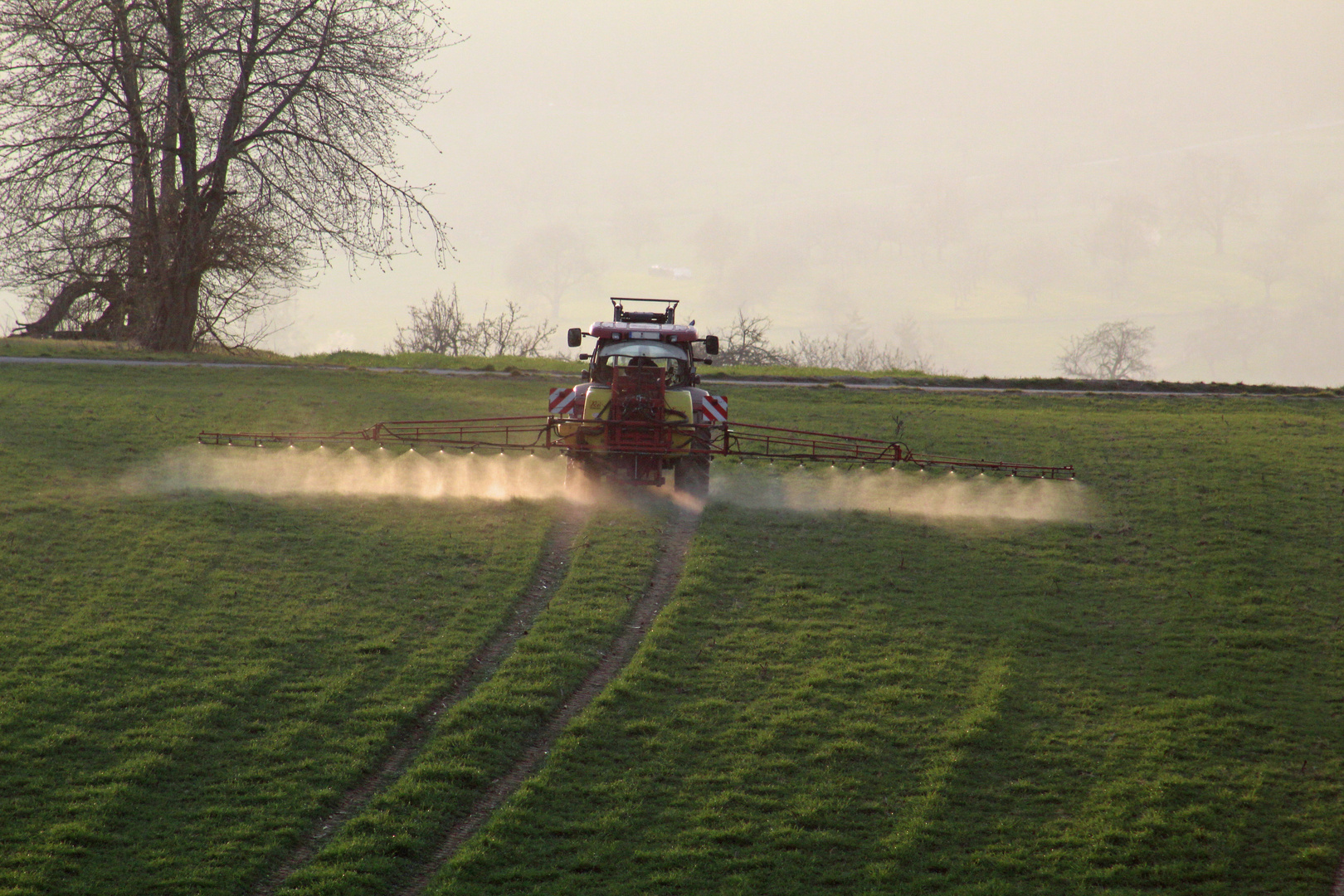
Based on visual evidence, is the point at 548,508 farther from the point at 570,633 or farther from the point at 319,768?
the point at 319,768

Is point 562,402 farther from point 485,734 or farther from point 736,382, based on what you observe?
point 736,382

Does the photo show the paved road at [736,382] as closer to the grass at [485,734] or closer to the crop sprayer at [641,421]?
the crop sprayer at [641,421]

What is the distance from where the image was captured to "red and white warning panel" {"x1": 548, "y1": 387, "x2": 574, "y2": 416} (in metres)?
18.5

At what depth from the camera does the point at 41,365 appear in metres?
30.1

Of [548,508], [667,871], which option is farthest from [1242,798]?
[548,508]

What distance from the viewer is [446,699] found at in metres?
11.9

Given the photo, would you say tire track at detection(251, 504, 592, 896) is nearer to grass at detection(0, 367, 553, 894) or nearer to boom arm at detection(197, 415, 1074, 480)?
grass at detection(0, 367, 553, 894)

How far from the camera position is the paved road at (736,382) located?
3166 cm

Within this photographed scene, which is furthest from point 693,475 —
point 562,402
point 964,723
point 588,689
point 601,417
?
point 964,723

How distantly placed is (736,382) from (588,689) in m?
23.0

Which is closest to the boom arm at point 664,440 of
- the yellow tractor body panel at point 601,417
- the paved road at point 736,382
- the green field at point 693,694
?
the yellow tractor body panel at point 601,417

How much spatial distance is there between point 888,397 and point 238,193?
920 inches

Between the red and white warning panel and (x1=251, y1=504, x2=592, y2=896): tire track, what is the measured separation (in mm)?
1906

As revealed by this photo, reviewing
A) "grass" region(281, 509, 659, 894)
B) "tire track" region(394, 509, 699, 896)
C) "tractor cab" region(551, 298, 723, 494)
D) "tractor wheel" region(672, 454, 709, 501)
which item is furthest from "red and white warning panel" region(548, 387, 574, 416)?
"grass" region(281, 509, 659, 894)
